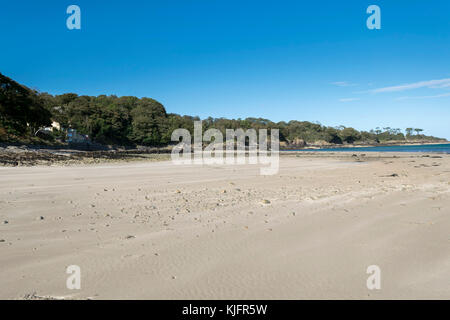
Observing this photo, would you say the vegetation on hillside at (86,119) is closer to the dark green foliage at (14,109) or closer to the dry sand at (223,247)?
the dark green foliage at (14,109)

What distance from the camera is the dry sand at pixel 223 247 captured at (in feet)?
10.2

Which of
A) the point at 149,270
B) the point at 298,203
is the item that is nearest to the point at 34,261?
the point at 149,270

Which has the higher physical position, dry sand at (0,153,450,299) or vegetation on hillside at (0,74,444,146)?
vegetation on hillside at (0,74,444,146)

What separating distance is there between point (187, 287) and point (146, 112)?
8383cm

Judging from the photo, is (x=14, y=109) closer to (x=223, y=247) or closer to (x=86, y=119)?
(x=86, y=119)

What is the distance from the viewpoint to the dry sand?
3.12 m

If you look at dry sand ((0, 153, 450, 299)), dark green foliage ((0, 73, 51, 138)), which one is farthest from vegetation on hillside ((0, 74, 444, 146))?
dry sand ((0, 153, 450, 299))

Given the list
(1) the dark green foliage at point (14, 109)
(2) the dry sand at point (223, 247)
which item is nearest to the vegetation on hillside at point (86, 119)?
(1) the dark green foliage at point (14, 109)

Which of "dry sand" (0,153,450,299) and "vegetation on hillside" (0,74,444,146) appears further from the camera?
"vegetation on hillside" (0,74,444,146)

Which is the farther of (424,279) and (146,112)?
(146,112)

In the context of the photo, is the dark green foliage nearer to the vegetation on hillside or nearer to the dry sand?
the vegetation on hillside

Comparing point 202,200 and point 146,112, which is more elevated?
point 146,112

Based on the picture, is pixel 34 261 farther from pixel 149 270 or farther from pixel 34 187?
pixel 34 187

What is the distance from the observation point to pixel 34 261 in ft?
12.2
